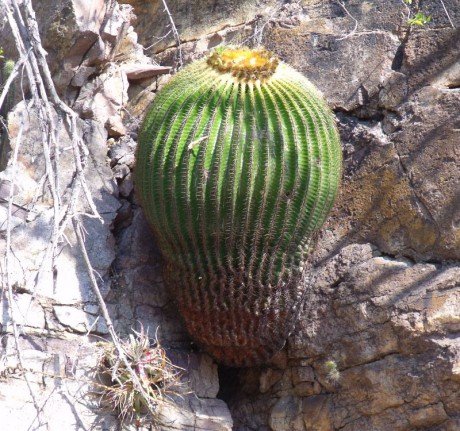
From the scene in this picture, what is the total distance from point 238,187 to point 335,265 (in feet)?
2.31

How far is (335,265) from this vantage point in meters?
3.76

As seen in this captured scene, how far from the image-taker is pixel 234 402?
3.90 metres

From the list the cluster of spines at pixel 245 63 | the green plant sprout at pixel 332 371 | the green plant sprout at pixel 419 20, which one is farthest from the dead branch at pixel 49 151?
the green plant sprout at pixel 419 20

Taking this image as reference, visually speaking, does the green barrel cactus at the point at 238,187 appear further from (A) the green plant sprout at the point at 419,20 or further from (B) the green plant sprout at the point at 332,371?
(A) the green plant sprout at the point at 419,20

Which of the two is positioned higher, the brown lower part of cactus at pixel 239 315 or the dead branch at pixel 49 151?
the dead branch at pixel 49 151

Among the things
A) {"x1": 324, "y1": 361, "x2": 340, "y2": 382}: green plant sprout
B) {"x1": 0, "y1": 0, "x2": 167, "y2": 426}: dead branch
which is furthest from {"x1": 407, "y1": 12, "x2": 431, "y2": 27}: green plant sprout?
{"x1": 0, "y1": 0, "x2": 167, "y2": 426}: dead branch

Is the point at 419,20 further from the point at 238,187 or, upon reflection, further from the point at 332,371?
the point at 332,371

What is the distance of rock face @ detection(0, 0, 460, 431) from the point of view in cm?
340

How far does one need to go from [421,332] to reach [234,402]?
3.35 feet

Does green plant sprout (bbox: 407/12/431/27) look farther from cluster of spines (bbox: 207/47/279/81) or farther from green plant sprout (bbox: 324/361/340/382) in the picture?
green plant sprout (bbox: 324/361/340/382)

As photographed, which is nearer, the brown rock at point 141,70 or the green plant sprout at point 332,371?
the green plant sprout at point 332,371

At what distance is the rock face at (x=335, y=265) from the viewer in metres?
3.40

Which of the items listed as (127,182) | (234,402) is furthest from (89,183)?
(234,402)

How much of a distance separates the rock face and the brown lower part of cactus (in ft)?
0.40
